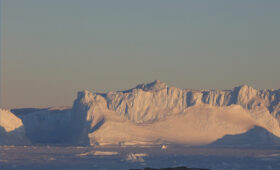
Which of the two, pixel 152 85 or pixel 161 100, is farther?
pixel 152 85

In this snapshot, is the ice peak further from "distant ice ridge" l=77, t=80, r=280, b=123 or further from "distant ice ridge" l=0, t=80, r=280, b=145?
"distant ice ridge" l=0, t=80, r=280, b=145

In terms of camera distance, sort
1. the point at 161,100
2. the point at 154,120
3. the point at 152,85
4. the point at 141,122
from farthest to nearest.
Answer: the point at 152,85 < the point at 161,100 < the point at 141,122 < the point at 154,120

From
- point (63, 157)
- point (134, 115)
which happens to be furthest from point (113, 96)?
point (63, 157)

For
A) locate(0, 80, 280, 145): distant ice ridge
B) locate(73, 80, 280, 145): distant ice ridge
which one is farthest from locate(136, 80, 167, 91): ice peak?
locate(73, 80, 280, 145): distant ice ridge

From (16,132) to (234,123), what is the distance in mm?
44753

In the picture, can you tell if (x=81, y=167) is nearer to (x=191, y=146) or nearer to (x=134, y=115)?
(x=191, y=146)

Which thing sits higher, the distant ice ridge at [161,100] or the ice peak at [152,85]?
the ice peak at [152,85]

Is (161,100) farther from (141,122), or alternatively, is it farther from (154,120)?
(154,120)

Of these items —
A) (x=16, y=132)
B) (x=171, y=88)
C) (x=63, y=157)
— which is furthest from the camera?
(x=171, y=88)

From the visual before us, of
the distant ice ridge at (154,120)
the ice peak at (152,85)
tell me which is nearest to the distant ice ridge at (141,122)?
the distant ice ridge at (154,120)

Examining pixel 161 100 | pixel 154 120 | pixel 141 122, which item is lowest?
pixel 141 122

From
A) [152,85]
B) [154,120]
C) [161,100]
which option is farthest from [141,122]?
[152,85]

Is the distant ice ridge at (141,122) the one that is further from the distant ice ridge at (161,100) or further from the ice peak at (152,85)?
the ice peak at (152,85)

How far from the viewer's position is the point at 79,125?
4587 inches
